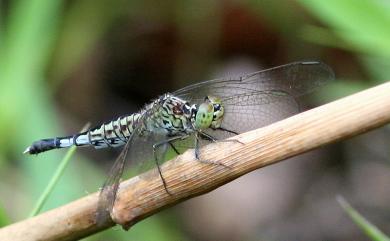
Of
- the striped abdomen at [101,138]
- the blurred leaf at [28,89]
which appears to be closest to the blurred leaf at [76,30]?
the blurred leaf at [28,89]

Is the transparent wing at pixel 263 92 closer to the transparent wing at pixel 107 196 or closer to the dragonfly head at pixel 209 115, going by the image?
the dragonfly head at pixel 209 115

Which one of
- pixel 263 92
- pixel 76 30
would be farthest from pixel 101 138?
pixel 76 30

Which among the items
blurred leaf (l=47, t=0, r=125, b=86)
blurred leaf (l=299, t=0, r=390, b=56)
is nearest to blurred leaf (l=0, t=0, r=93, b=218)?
blurred leaf (l=47, t=0, r=125, b=86)

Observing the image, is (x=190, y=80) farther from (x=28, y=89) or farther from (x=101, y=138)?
(x=101, y=138)

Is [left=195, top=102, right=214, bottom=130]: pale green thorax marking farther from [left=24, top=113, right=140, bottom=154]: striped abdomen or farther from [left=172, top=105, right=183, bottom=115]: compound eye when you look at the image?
[left=24, top=113, right=140, bottom=154]: striped abdomen

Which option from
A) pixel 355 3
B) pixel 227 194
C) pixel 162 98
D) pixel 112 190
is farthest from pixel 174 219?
pixel 112 190

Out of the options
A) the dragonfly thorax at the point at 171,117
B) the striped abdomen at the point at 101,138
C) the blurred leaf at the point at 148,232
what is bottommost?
the blurred leaf at the point at 148,232
